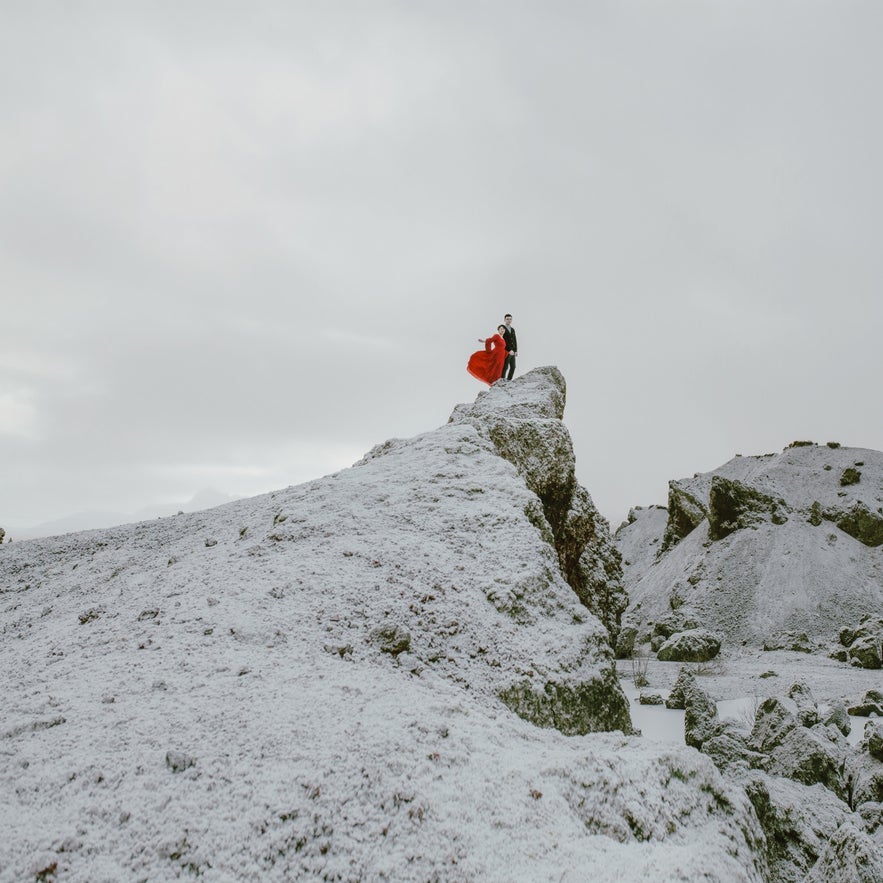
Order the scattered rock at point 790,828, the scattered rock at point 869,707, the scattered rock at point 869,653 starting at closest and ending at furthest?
1. the scattered rock at point 790,828
2. the scattered rock at point 869,707
3. the scattered rock at point 869,653

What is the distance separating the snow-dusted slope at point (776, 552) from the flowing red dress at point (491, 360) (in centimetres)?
1943

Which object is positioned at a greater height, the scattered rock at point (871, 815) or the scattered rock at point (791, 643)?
the scattered rock at point (871, 815)

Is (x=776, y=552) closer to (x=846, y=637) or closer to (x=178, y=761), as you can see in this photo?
(x=846, y=637)

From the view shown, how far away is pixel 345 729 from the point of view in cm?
445

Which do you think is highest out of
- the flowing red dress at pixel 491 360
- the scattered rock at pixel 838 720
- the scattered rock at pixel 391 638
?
the flowing red dress at pixel 491 360

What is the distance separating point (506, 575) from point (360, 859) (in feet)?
13.9

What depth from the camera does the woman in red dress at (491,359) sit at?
18.2m

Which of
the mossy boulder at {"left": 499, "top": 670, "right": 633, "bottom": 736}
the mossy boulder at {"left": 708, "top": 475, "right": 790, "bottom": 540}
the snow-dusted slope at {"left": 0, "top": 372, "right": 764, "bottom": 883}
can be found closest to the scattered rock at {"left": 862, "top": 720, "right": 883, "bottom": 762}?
the mossy boulder at {"left": 499, "top": 670, "right": 633, "bottom": 736}

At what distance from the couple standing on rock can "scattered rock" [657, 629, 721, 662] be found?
13072mm

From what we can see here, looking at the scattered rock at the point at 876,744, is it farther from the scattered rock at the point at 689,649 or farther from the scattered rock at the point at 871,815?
the scattered rock at the point at 689,649

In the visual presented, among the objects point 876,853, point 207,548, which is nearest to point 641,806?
point 876,853

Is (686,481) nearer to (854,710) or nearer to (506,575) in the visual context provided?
(854,710)

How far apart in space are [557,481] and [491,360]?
243 inches

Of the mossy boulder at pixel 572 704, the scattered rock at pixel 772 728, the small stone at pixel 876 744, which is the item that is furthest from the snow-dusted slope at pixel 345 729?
the small stone at pixel 876 744
